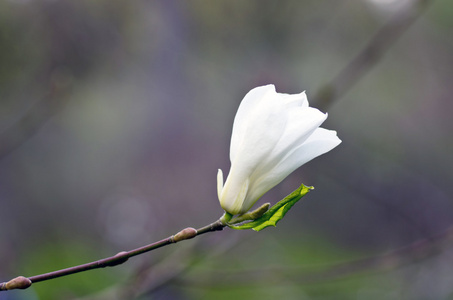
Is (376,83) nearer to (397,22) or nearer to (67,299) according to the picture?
(397,22)

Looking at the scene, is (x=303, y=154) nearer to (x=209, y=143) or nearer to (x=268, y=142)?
(x=268, y=142)

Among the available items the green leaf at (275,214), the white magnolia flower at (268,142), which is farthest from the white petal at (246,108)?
the green leaf at (275,214)

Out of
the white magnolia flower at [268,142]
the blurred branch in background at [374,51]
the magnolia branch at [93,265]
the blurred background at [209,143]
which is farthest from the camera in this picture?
the blurred background at [209,143]

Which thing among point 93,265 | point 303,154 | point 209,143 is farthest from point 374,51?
point 209,143

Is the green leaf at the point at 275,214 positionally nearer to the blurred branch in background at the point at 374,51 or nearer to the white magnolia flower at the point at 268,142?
the white magnolia flower at the point at 268,142

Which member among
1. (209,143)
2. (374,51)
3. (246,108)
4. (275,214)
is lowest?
(275,214)

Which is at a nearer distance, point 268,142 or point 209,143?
point 268,142
